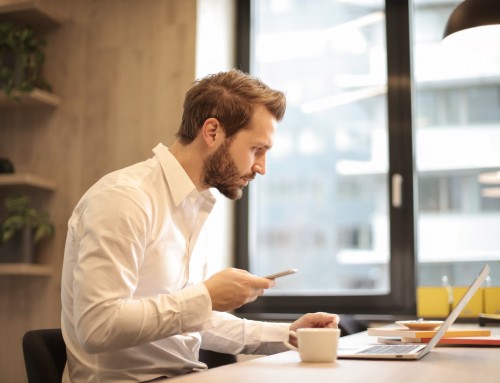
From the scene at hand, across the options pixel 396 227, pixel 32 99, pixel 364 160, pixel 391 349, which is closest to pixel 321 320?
pixel 391 349

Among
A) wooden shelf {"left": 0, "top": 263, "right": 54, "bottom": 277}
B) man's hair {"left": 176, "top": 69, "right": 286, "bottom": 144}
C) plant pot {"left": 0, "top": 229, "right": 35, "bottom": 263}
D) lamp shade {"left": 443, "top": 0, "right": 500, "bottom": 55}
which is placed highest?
lamp shade {"left": 443, "top": 0, "right": 500, "bottom": 55}

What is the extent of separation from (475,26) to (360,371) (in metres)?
1.64

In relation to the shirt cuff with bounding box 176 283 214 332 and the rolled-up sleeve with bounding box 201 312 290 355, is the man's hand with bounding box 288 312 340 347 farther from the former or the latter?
the shirt cuff with bounding box 176 283 214 332

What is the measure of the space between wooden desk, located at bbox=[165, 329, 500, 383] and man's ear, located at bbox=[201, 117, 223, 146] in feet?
2.24

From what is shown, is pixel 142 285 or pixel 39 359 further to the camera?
pixel 142 285

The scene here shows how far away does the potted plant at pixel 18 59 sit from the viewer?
348 centimetres

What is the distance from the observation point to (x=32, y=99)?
354 centimetres

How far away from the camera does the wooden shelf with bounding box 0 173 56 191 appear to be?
3.42m

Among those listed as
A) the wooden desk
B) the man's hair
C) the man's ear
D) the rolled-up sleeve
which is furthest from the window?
the wooden desk

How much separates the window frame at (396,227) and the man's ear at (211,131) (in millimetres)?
1659

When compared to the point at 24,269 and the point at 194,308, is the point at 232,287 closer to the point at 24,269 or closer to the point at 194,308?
the point at 194,308

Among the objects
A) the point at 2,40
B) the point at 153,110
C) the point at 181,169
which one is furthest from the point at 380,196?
the point at 2,40

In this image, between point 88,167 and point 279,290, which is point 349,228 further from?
point 88,167

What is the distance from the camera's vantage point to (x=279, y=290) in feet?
11.9
